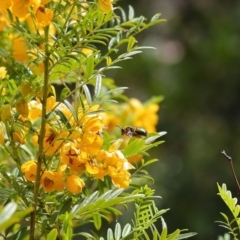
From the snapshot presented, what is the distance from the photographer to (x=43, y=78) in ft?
2.61

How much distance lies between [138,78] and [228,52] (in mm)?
613

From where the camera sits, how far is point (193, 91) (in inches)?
185

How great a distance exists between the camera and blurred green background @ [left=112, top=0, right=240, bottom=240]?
13.6 feet

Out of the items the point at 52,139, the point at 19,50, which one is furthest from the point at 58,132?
the point at 19,50

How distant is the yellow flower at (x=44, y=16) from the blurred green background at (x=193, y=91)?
329cm

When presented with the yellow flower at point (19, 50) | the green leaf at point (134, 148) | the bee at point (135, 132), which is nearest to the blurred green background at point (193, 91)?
the yellow flower at point (19, 50)

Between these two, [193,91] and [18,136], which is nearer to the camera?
[18,136]

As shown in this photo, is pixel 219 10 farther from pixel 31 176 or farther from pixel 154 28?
pixel 31 176

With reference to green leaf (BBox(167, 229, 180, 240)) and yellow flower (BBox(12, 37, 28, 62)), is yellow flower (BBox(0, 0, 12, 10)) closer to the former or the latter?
green leaf (BBox(167, 229, 180, 240))

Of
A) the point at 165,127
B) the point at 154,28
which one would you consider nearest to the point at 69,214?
the point at 165,127

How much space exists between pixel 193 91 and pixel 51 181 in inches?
157

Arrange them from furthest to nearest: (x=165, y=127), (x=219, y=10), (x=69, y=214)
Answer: (x=219, y=10) < (x=165, y=127) < (x=69, y=214)

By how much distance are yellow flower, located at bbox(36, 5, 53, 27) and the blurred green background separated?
10.8 ft

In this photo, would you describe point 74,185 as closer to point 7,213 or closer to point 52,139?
point 52,139
